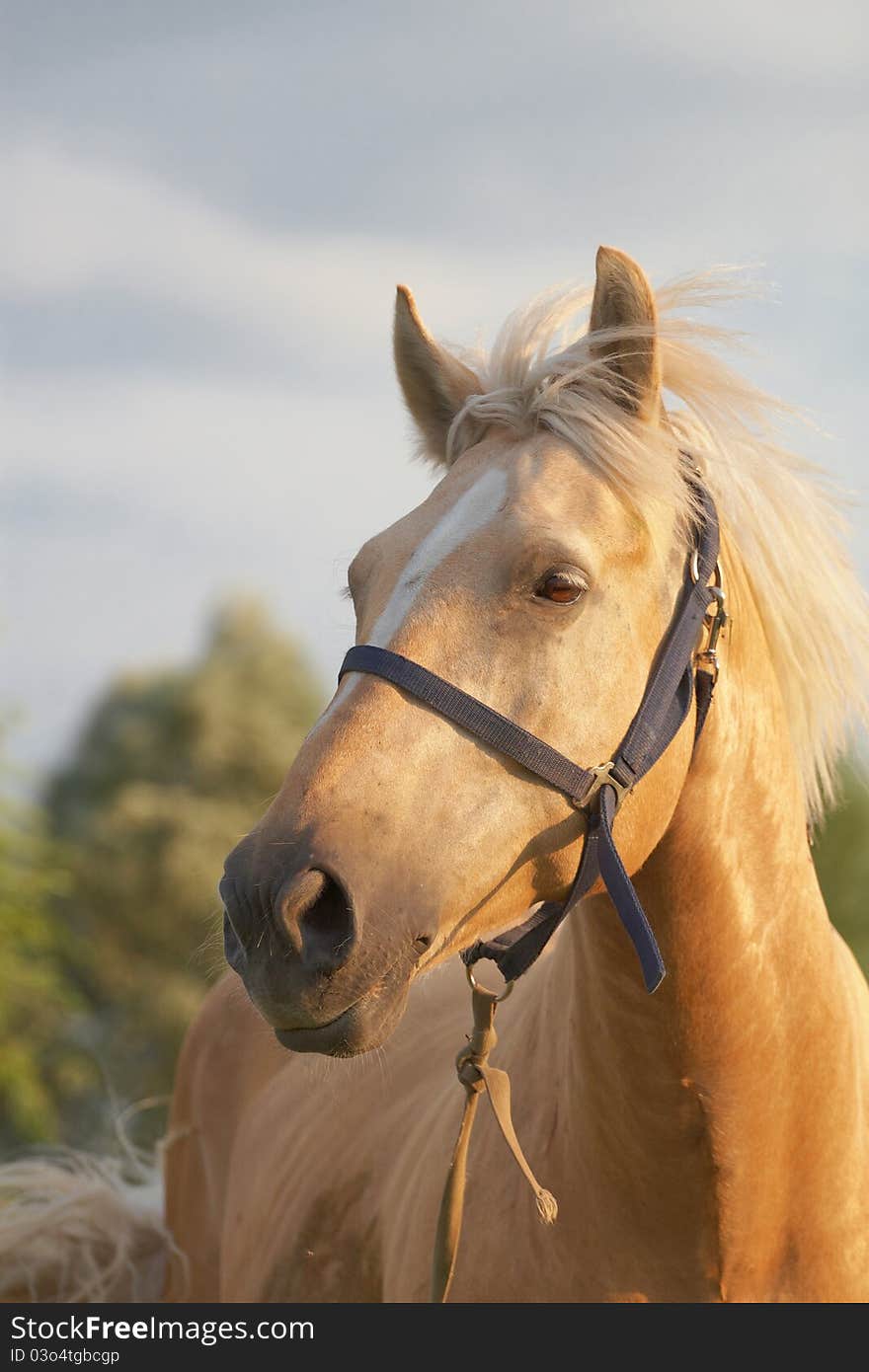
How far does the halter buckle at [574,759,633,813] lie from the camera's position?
2.32 m

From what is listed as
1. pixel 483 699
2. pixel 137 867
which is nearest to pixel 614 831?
pixel 483 699

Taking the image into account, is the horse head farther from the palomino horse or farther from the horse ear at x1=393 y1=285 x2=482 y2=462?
the horse ear at x1=393 y1=285 x2=482 y2=462

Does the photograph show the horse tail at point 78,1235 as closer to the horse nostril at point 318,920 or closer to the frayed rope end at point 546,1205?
the frayed rope end at point 546,1205

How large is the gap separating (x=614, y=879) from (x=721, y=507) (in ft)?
2.71

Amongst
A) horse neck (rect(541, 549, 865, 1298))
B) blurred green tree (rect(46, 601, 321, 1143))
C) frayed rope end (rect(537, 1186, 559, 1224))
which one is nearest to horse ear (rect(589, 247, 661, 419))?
horse neck (rect(541, 549, 865, 1298))

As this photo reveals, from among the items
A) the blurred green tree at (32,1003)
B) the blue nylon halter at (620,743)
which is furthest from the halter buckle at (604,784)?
the blurred green tree at (32,1003)

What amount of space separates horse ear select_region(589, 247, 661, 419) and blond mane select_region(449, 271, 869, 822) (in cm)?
2

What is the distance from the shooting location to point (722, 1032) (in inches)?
96.3

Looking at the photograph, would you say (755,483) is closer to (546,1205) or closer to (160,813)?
(546,1205)

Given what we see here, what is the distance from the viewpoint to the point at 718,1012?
2449 millimetres

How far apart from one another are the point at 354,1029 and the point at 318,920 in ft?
0.62
